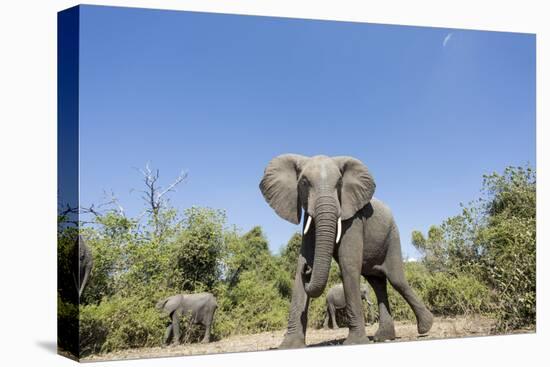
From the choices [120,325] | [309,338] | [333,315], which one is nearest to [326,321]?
[333,315]

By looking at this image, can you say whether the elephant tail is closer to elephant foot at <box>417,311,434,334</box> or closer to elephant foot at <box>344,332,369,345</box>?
elephant foot at <box>344,332,369,345</box>

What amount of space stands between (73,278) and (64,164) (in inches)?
49.1

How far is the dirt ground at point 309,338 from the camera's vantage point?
10914 millimetres

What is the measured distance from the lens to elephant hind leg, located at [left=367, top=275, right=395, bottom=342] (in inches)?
479

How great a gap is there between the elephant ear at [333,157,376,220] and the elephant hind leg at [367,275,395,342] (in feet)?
4.43

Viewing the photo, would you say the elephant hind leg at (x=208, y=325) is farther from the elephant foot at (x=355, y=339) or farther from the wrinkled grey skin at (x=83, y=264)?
the wrinkled grey skin at (x=83, y=264)

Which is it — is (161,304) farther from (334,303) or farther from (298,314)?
(334,303)

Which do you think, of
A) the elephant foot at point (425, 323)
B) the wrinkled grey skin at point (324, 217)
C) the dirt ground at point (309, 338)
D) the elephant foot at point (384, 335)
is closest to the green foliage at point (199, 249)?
the dirt ground at point (309, 338)

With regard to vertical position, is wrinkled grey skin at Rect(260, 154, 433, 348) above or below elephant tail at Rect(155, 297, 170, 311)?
above

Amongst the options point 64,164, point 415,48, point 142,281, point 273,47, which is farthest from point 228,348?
point 415,48

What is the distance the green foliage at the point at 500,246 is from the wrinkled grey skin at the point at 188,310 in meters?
3.10

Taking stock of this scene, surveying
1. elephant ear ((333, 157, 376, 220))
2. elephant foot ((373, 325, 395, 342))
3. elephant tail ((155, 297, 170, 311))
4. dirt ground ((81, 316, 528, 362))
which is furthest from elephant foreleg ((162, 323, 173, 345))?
elephant foot ((373, 325, 395, 342))

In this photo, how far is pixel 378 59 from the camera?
1284cm

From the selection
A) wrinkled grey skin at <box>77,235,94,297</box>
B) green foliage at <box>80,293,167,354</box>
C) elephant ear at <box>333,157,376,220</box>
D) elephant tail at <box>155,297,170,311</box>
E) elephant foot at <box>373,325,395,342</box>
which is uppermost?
elephant ear at <box>333,157,376,220</box>
